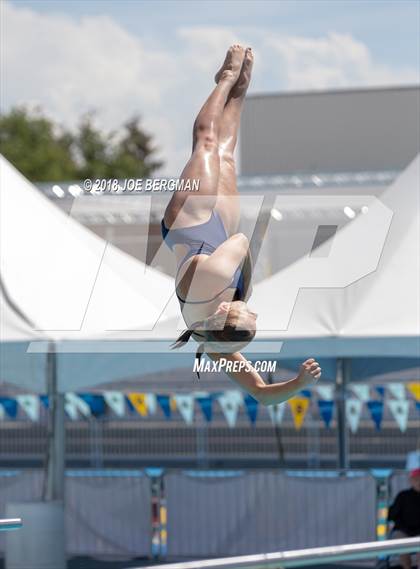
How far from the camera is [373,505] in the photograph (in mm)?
11484

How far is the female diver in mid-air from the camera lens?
502 centimetres

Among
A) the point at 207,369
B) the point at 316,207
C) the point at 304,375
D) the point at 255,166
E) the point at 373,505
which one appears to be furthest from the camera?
the point at 255,166

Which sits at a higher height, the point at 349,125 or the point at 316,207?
the point at 349,125

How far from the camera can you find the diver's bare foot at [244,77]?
A: 5.46 meters

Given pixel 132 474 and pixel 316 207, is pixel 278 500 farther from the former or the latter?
pixel 316 207

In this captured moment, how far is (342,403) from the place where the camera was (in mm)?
11148

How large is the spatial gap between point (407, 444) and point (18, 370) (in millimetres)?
9677

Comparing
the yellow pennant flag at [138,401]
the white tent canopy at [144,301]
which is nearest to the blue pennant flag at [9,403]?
the yellow pennant flag at [138,401]

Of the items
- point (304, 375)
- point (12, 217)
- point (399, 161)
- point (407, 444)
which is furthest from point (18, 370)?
point (407, 444)

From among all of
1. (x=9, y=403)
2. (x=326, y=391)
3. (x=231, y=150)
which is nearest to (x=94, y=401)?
(x=9, y=403)

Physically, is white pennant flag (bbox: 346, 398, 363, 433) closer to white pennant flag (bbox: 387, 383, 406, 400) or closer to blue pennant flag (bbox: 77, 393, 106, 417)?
white pennant flag (bbox: 387, 383, 406, 400)

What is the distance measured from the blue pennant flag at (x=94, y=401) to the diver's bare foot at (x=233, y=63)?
32.3 ft

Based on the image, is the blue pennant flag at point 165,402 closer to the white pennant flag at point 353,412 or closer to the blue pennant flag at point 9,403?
the blue pennant flag at point 9,403

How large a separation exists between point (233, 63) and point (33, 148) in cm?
5093
